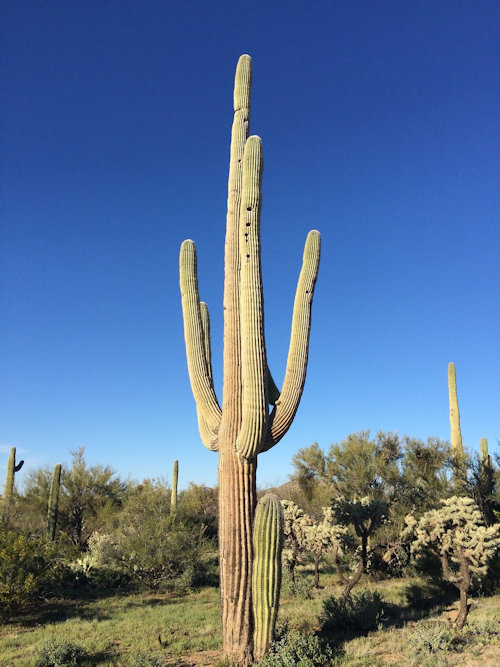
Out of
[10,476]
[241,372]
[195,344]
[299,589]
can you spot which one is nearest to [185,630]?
[299,589]

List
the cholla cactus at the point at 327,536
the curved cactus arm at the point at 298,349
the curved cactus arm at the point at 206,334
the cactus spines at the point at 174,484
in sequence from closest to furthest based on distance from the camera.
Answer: the curved cactus arm at the point at 298,349
the curved cactus arm at the point at 206,334
the cholla cactus at the point at 327,536
the cactus spines at the point at 174,484

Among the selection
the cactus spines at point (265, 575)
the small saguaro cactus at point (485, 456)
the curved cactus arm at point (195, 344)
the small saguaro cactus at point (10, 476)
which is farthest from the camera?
the small saguaro cactus at point (10, 476)

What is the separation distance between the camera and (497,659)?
702 cm

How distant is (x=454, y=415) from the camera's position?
17.9 m

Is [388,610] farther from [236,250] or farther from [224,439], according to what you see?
[236,250]

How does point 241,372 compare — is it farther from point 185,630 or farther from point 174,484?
point 174,484

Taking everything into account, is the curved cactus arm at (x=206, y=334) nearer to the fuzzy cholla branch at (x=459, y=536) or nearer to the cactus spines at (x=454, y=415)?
the fuzzy cholla branch at (x=459, y=536)

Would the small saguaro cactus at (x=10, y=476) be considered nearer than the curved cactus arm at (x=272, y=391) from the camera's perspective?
No

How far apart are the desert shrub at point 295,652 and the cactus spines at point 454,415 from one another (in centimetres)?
1202

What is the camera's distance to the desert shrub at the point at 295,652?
6.35m

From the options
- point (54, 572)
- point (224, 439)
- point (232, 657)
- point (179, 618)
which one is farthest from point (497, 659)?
point (54, 572)

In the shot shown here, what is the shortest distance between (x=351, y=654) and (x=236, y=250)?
252 inches

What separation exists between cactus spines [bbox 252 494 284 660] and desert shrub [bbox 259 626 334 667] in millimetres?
187

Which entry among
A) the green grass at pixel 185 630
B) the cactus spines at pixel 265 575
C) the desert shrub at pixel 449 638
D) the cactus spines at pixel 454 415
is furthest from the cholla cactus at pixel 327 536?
the cactus spines at pixel 454 415
